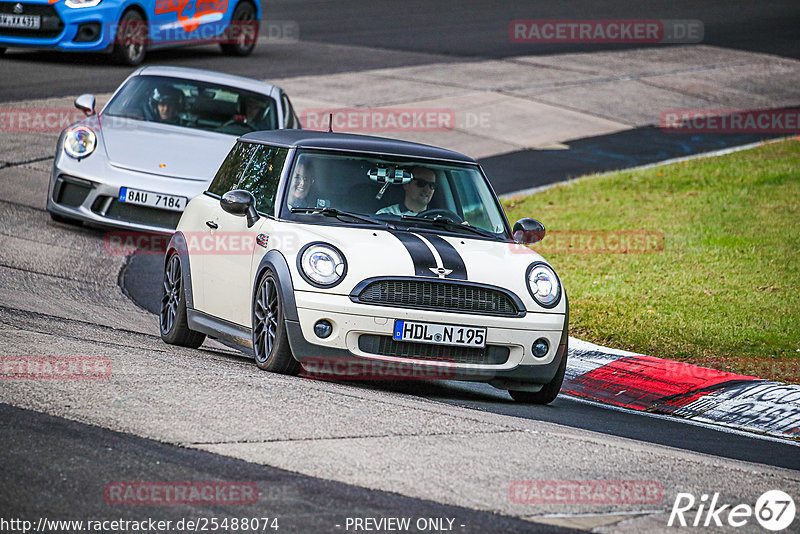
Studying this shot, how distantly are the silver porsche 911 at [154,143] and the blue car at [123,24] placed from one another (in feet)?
21.2

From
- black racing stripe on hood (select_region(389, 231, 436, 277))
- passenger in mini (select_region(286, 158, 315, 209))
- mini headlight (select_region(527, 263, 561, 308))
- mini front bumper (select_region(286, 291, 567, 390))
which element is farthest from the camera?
passenger in mini (select_region(286, 158, 315, 209))

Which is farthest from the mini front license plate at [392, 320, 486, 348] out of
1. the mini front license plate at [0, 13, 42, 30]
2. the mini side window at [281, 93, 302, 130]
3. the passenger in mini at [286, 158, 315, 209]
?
the mini front license plate at [0, 13, 42, 30]

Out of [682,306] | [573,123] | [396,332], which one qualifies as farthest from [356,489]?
[573,123]

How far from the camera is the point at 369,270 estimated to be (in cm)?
717

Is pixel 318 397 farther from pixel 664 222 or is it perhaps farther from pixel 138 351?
pixel 664 222

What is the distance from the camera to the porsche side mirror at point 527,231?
8.17 meters

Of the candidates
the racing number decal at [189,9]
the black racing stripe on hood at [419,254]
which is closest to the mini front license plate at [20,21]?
the racing number decal at [189,9]

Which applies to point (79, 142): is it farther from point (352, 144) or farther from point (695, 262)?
point (695, 262)

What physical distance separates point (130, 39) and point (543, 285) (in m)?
14.6

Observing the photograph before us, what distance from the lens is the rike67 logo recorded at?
5020 mm

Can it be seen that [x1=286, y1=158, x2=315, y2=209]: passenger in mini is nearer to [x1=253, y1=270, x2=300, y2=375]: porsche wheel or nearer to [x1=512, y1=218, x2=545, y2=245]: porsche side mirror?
[x1=253, y1=270, x2=300, y2=375]: porsche wheel

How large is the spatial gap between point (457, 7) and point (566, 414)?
26392 mm

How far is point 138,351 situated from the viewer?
7.53 metres

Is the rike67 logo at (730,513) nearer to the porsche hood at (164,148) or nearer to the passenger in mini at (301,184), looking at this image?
the passenger in mini at (301,184)
